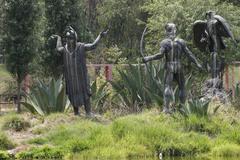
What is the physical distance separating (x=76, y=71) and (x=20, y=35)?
7.28 metres

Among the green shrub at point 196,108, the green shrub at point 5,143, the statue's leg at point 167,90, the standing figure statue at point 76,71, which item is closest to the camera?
the green shrub at point 5,143

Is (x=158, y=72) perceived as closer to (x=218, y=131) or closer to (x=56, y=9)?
(x=218, y=131)

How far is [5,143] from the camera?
15102 mm

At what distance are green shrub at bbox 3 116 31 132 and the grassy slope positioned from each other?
30 cm

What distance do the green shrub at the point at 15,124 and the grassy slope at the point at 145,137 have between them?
0.30m

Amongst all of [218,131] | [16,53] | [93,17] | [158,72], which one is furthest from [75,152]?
[93,17]

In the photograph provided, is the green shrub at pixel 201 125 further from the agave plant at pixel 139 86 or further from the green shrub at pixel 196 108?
the agave plant at pixel 139 86

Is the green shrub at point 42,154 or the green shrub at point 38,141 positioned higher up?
the green shrub at point 38,141

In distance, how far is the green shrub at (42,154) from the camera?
14.4 metres

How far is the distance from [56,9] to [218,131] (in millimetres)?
12494

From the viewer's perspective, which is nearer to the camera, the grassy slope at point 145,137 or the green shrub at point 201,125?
the grassy slope at point 145,137

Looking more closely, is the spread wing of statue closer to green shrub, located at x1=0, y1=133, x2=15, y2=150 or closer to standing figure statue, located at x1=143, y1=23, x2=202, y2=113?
standing figure statue, located at x1=143, y1=23, x2=202, y2=113

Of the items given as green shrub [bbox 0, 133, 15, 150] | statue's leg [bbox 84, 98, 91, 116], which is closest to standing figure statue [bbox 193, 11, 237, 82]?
statue's leg [bbox 84, 98, 91, 116]

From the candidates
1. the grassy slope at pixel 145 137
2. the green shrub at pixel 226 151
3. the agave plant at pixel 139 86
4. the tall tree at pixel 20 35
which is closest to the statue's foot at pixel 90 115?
the grassy slope at pixel 145 137
